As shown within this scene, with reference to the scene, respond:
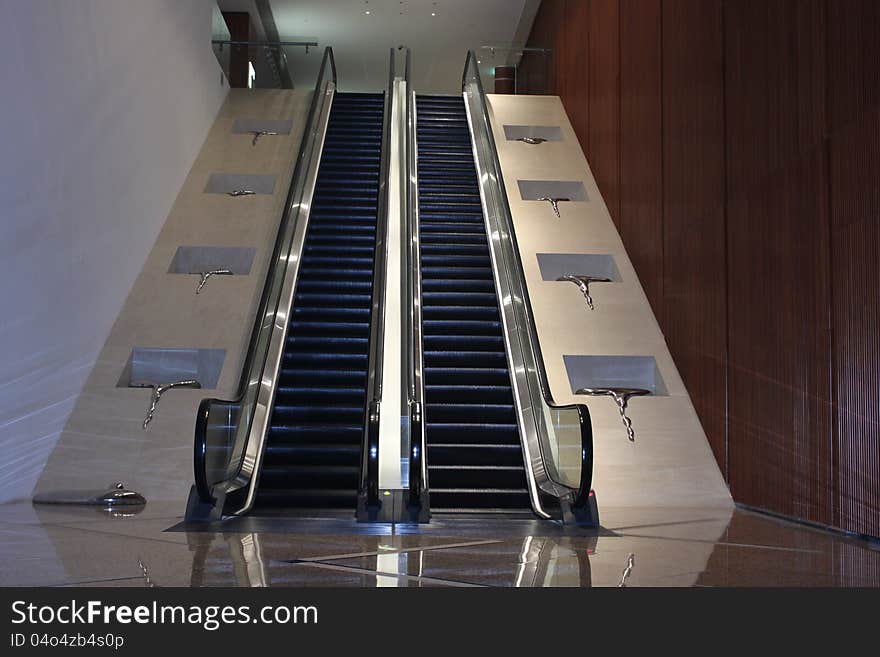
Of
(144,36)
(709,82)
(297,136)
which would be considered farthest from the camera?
(297,136)

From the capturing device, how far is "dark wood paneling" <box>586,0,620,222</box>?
11586mm

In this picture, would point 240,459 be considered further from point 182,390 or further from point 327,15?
point 327,15

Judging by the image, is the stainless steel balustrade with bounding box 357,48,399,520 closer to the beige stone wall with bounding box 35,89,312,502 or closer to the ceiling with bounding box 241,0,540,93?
the beige stone wall with bounding box 35,89,312,502

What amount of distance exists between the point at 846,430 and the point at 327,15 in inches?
617

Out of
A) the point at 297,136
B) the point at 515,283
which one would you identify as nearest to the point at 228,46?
the point at 297,136

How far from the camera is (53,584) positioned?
3258 mm

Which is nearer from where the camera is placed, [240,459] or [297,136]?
[240,459]

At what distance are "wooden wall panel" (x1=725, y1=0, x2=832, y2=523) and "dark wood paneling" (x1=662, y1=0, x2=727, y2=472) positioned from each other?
25 centimetres

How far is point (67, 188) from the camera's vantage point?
796 cm

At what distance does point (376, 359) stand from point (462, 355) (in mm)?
1877

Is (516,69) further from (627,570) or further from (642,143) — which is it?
(627,570)

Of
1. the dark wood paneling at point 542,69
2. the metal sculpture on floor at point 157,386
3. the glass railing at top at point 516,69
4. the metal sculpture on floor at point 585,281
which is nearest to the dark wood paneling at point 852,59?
the metal sculpture on floor at point 585,281

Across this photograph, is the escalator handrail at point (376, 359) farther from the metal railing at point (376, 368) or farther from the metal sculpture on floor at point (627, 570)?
the metal sculpture on floor at point (627, 570)

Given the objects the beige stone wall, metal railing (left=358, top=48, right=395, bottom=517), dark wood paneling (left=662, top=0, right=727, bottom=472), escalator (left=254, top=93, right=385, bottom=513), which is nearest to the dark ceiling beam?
the beige stone wall
